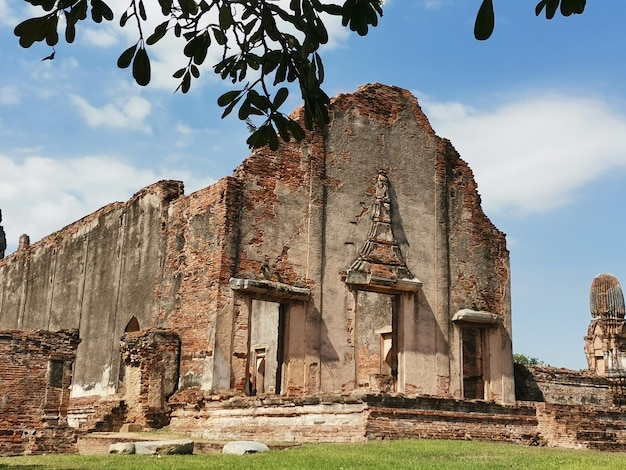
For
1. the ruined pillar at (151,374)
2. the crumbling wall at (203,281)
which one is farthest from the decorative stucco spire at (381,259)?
the ruined pillar at (151,374)

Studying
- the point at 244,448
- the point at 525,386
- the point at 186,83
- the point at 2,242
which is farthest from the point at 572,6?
the point at 2,242

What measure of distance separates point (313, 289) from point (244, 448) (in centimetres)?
624

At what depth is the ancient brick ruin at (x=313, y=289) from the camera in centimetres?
1472

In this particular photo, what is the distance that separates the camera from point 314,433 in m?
11.6

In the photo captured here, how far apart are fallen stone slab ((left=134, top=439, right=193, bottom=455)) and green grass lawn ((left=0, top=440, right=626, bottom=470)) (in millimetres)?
244

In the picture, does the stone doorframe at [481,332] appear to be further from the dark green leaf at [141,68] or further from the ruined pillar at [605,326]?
the dark green leaf at [141,68]

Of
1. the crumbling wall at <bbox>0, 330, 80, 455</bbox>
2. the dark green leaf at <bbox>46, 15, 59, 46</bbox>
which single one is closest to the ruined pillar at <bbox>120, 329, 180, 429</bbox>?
the crumbling wall at <bbox>0, 330, 80, 455</bbox>

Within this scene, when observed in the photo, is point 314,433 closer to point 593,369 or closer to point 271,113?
point 271,113

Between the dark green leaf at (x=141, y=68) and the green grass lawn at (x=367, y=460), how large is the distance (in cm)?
493

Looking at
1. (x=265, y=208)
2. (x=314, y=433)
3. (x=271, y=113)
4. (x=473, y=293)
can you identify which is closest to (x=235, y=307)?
(x=265, y=208)

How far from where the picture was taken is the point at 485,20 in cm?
309

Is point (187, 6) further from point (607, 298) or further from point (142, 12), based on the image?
point (607, 298)

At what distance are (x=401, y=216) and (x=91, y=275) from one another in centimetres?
803

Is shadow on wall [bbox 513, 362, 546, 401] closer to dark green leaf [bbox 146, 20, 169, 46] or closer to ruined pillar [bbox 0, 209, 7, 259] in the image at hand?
dark green leaf [bbox 146, 20, 169, 46]
